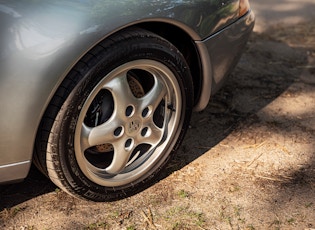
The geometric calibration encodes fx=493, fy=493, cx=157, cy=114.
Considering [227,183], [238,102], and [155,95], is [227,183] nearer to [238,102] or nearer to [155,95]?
[155,95]

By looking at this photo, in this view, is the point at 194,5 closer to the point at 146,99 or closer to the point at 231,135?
the point at 146,99

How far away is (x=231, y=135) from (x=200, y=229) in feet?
3.22

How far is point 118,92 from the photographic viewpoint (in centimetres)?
239

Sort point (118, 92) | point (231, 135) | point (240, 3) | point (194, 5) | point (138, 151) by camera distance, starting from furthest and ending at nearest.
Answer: point (231, 135) < point (240, 3) < point (138, 151) < point (194, 5) < point (118, 92)

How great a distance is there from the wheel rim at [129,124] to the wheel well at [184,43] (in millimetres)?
246

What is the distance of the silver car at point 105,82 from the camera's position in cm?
202

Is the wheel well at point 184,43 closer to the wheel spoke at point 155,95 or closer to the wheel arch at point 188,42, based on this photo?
the wheel arch at point 188,42

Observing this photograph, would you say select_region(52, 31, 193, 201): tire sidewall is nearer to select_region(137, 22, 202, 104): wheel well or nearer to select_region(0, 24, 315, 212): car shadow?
select_region(137, 22, 202, 104): wheel well

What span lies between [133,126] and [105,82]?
35 centimetres

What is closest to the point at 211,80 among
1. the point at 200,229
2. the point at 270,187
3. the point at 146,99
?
the point at 146,99

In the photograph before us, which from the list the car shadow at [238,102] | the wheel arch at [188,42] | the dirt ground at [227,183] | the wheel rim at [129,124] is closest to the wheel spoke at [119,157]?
the wheel rim at [129,124]

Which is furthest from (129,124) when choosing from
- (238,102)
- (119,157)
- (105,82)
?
(238,102)

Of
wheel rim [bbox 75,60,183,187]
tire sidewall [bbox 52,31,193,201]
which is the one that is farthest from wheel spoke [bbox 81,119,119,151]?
tire sidewall [bbox 52,31,193,201]

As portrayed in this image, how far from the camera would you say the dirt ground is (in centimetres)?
250
